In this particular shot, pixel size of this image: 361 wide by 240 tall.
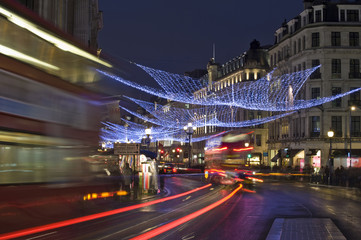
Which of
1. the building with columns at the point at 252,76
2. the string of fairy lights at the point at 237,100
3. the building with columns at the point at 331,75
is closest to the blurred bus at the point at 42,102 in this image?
the string of fairy lights at the point at 237,100

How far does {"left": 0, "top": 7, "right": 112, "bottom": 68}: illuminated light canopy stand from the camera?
998cm

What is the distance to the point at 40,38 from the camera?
11242 millimetres

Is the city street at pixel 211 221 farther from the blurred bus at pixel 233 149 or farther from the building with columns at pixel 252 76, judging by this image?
the building with columns at pixel 252 76

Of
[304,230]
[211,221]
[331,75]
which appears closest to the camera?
[304,230]

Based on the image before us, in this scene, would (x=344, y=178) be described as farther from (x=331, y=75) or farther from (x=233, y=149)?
(x=331, y=75)

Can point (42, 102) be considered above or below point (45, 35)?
below

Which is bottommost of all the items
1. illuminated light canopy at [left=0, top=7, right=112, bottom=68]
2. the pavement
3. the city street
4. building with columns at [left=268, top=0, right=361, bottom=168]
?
the city street

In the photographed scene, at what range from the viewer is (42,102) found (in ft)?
37.3

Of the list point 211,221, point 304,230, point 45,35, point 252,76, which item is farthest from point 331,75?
Answer: point 45,35

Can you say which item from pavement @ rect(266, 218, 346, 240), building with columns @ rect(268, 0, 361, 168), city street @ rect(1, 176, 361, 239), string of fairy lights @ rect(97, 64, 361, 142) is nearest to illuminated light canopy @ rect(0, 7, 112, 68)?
city street @ rect(1, 176, 361, 239)

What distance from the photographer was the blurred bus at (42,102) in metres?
10.0

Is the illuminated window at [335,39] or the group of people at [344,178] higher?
the illuminated window at [335,39]

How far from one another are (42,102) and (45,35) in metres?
1.55

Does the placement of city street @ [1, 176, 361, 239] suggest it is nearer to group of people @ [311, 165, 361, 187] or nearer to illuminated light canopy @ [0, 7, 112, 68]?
illuminated light canopy @ [0, 7, 112, 68]
